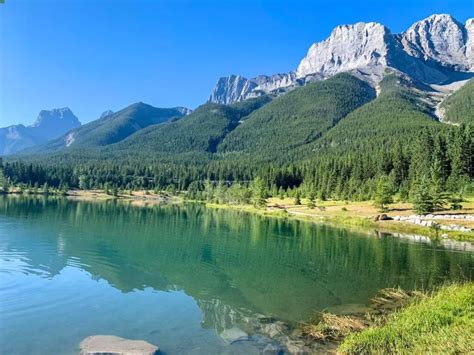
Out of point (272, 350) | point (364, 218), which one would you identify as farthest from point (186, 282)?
point (364, 218)

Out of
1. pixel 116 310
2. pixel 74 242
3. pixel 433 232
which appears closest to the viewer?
pixel 116 310

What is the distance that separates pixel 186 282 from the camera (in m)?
34.9

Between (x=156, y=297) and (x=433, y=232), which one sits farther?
(x=433, y=232)

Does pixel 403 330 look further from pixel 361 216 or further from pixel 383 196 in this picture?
pixel 383 196

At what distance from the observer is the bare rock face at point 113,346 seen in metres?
18.4

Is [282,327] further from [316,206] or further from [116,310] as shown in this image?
[316,206]

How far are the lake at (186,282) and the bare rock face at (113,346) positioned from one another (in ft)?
2.77

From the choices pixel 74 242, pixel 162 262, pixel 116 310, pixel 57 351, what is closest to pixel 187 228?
pixel 74 242

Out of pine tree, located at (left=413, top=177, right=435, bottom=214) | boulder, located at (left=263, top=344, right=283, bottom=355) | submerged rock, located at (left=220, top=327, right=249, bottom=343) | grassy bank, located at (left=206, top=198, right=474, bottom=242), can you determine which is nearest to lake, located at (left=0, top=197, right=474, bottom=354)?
submerged rock, located at (left=220, top=327, right=249, bottom=343)

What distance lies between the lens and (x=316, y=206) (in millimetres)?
125250

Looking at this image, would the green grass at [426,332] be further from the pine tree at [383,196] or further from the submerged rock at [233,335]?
the pine tree at [383,196]

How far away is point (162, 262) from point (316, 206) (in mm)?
88755

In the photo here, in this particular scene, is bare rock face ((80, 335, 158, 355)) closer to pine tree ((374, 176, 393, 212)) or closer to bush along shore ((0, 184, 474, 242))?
bush along shore ((0, 184, 474, 242))

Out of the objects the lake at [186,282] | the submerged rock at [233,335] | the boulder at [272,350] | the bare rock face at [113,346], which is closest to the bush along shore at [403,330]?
the boulder at [272,350]
